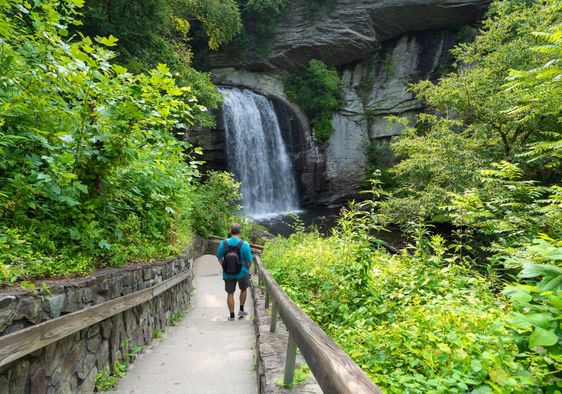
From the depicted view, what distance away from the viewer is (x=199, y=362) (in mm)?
3994

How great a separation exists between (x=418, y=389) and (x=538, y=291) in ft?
3.02

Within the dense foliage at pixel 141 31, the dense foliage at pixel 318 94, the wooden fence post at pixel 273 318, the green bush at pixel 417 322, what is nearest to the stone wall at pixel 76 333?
the wooden fence post at pixel 273 318

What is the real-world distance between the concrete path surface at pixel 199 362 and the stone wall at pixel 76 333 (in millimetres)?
306

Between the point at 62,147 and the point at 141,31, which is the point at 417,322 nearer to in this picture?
the point at 62,147

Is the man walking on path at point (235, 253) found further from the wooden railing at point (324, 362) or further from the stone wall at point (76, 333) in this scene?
the wooden railing at point (324, 362)

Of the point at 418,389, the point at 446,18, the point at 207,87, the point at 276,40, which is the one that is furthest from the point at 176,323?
the point at 446,18

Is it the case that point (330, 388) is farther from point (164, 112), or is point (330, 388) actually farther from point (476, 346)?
point (164, 112)

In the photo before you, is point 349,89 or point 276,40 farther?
point 349,89

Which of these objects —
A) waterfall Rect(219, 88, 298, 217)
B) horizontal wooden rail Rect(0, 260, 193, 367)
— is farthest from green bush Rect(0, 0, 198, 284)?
waterfall Rect(219, 88, 298, 217)

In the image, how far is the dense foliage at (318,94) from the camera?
995 inches

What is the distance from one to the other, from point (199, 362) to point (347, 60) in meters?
27.6

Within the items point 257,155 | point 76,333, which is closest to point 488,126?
point 76,333

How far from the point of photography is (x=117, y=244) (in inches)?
152

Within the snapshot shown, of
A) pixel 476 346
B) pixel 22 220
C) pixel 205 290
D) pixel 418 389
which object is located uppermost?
pixel 22 220
